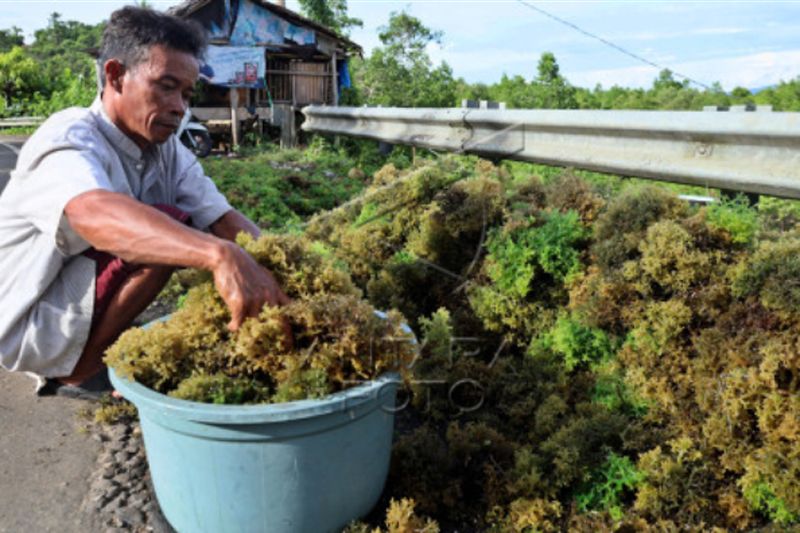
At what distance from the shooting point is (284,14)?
18.4 metres

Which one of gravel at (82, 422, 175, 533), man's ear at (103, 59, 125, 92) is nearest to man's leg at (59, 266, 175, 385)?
gravel at (82, 422, 175, 533)

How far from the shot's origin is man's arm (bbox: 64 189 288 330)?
2.25 m

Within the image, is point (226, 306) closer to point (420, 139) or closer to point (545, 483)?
point (545, 483)

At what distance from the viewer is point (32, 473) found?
3.05 metres

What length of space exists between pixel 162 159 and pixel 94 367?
114 cm

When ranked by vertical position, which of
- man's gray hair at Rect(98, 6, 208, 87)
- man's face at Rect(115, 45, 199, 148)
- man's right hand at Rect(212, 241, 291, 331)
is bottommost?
man's right hand at Rect(212, 241, 291, 331)

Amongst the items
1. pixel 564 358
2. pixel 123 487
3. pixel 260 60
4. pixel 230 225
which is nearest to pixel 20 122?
pixel 260 60

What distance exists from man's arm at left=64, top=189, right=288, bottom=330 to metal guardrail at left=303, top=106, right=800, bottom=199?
2274 millimetres

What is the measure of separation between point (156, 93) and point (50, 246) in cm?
83

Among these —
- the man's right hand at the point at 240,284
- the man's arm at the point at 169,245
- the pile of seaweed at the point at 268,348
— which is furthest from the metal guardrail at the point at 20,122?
the man's right hand at the point at 240,284

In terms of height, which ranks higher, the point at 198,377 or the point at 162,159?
the point at 162,159

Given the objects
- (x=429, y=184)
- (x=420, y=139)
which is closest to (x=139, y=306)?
(x=429, y=184)

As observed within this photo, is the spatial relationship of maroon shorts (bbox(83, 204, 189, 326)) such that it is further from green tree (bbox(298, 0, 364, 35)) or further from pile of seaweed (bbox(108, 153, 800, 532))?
green tree (bbox(298, 0, 364, 35))

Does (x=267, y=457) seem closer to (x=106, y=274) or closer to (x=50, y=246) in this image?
(x=106, y=274)
